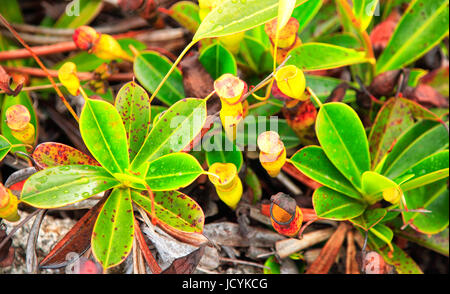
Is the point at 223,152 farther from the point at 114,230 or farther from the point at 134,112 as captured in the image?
the point at 114,230

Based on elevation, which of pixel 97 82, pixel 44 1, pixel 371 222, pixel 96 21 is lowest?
pixel 371 222

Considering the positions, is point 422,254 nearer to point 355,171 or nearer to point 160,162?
point 355,171

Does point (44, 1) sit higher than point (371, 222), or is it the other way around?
point (44, 1)

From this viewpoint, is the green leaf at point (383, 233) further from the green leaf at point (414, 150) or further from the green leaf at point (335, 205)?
the green leaf at point (414, 150)

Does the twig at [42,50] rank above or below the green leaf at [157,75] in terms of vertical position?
above

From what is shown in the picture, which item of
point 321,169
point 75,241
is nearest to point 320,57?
point 321,169

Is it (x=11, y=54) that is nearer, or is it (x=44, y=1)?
(x=11, y=54)

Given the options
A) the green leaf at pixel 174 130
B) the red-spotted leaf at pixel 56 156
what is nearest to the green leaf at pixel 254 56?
the green leaf at pixel 174 130

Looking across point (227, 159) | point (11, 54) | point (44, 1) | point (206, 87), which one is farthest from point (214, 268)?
point (44, 1)
